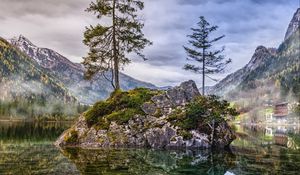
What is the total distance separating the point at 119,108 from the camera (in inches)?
1895

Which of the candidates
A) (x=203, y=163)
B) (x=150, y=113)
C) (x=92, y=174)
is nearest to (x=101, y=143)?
(x=150, y=113)

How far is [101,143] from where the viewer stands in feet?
142

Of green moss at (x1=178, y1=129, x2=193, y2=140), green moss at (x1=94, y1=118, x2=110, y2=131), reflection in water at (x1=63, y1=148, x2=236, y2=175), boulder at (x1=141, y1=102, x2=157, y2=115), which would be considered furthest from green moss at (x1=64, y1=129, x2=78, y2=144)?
reflection in water at (x1=63, y1=148, x2=236, y2=175)

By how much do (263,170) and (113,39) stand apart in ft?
113

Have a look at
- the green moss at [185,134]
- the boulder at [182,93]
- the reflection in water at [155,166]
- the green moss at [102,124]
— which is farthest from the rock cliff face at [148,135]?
the reflection in water at [155,166]

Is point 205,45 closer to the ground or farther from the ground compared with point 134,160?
farther from the ground

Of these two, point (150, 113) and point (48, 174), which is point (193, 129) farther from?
point (48, 174)

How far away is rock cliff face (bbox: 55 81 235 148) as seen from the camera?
142 ft

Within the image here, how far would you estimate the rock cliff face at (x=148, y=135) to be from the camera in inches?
1705

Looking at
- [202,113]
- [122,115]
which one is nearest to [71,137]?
[122,115]

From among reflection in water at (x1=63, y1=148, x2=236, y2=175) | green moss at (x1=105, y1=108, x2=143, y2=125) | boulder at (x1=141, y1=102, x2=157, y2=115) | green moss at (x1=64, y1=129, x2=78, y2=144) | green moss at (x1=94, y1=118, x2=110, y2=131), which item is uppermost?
boulder at (x1=141, y1=102, x2=157, y2=115)

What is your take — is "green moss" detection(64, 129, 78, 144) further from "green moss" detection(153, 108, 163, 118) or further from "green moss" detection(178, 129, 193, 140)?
"green moss" detection(178, 129, 193, 140)

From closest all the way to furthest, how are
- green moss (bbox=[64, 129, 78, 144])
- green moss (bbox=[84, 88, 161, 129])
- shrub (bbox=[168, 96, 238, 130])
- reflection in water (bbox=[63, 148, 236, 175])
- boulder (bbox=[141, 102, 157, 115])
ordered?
reflection in water (bbox=[63, 148, 236, 175]), shrub (bbox=[168, 96, 238, 130]), green moss (bbox=[64, 129, 78, 144]), green moss (bbox=[84, 88, 161, 129]), boulder (bbox=[141, 102, 157, 115])

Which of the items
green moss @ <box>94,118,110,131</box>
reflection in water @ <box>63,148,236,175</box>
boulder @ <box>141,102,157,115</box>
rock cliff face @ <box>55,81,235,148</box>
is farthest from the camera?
boulder @ <box>141,102,157,115</box>
